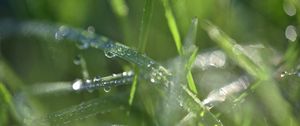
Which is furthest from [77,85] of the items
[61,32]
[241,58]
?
[241,58]

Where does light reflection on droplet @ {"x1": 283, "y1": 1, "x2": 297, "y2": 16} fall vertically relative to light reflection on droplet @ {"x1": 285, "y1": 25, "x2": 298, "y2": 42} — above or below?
above

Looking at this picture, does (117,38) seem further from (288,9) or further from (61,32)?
(288,9)

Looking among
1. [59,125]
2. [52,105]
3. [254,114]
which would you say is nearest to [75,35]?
[52,105]

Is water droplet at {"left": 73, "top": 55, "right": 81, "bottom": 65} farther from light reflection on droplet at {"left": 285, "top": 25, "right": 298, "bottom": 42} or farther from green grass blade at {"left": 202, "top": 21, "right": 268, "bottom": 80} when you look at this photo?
light reflection on droplet at {"left": 285, "top": 25, "right": 298, "bottom": 42}

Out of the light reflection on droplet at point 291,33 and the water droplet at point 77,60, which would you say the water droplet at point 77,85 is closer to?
the water droplet at point 77,60

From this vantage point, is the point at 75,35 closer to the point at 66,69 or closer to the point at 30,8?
the point at 66,69

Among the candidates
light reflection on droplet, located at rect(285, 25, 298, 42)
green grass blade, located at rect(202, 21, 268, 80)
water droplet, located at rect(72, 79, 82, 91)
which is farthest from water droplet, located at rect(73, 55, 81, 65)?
light reflection on droplet, located at rect(285, 25, 298, 42)
